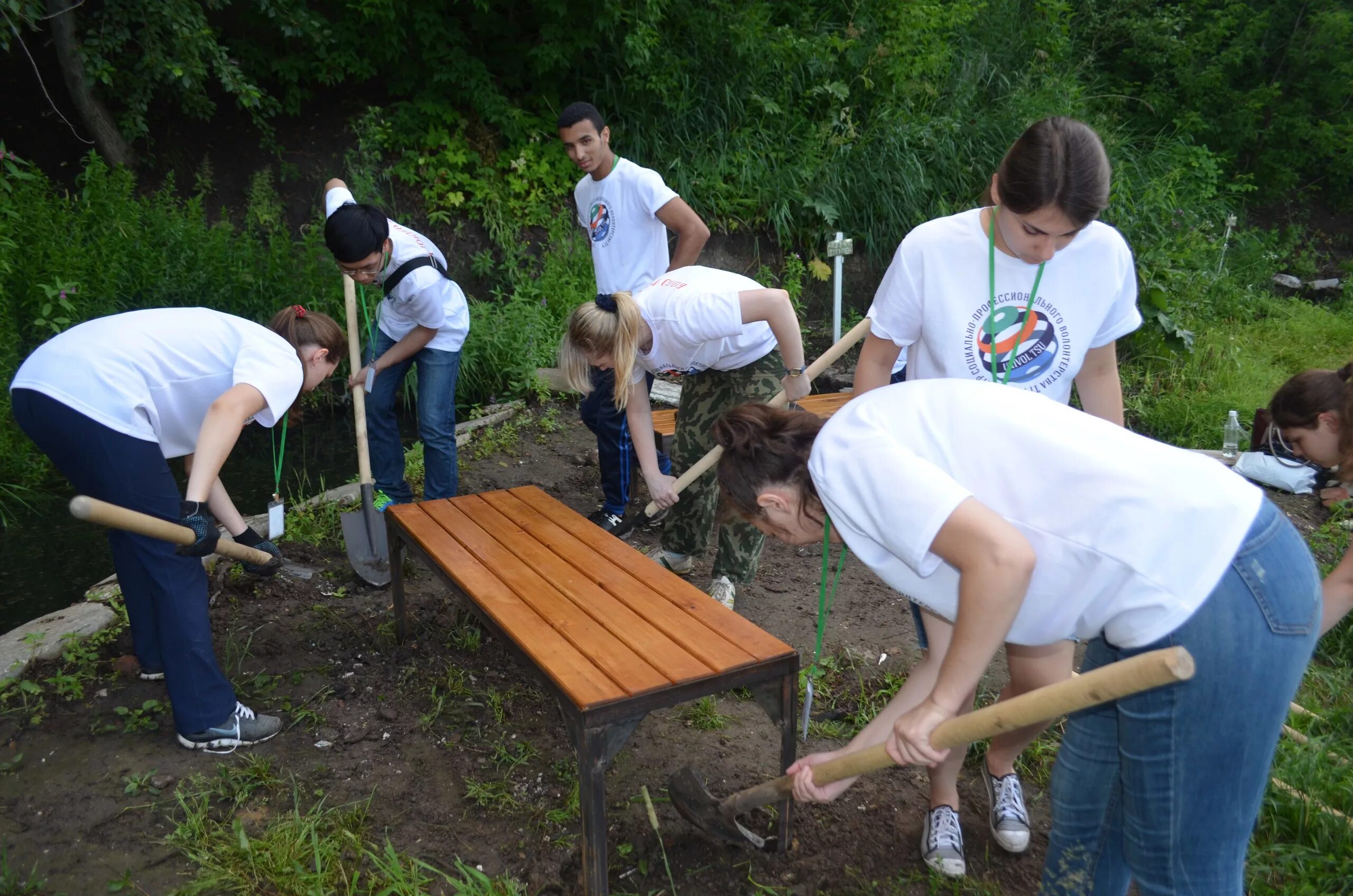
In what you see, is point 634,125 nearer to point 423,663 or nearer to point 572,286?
point 572,286

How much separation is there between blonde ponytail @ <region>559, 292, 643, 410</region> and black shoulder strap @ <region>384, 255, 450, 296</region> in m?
1.06

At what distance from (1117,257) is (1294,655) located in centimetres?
96

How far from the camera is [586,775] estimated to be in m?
1.92

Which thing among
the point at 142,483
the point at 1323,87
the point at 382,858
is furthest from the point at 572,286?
the point at 1323,87

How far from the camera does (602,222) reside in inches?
168

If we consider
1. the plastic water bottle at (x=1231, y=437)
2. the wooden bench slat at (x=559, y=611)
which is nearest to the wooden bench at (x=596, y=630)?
the wooden bench slat at (x=559, y=611)

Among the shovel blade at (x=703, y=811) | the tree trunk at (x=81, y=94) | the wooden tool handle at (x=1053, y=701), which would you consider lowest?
the shovel blade at (x=703, y=811)

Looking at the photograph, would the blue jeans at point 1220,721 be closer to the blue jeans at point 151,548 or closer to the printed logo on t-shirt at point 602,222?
the blue jeans at point 151,548

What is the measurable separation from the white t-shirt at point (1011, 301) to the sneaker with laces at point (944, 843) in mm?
1028

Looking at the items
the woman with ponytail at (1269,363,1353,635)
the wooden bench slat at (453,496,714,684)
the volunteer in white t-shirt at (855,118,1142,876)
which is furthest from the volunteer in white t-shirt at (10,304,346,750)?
the woman with ponytail at (1269,363,1353,635)

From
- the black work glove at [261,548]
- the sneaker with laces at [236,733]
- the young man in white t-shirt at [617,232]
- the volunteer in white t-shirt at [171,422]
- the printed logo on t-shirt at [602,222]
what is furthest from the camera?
the printed logo on t-shirt at [602,222]

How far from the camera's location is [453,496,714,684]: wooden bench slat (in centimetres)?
204

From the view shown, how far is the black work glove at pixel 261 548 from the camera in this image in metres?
3.33

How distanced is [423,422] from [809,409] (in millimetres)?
2000
